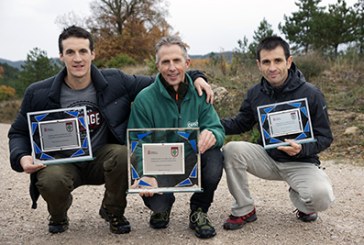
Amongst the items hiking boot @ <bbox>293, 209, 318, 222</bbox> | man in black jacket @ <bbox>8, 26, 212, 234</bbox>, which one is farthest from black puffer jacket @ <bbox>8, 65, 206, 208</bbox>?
hiking boot @ <bbox>293, 209, 318, 222</bbox>

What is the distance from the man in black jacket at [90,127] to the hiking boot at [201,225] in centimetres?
54

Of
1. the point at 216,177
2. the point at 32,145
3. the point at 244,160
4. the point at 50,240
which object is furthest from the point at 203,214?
the point at 32,145

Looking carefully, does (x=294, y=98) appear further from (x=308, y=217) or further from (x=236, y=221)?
(x=236, y=221)

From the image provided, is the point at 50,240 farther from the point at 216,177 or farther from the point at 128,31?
the point at 128,31

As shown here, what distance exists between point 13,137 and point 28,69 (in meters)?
21.2

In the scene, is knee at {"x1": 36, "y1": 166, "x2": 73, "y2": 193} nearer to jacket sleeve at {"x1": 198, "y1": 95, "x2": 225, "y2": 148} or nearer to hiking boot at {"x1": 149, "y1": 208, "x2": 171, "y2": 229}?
hiking boot at {"x1": 149, "y1": 208, "x2": 171, "y2": 229}

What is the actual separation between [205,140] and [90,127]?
37.8 inches

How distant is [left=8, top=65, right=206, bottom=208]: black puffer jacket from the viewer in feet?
10.4

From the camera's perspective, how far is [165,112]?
3.24 metres

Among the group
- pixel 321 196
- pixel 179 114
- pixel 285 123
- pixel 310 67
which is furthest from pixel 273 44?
pixel 310 67

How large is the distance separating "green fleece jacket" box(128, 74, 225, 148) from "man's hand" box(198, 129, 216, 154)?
0.10 m

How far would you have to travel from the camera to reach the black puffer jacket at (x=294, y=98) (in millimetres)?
3266

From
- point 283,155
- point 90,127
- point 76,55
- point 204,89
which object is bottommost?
point 283,155

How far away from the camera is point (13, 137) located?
3.22 metres
